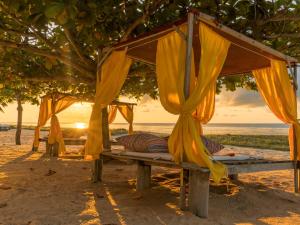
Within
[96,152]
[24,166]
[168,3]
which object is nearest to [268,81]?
[168,3]

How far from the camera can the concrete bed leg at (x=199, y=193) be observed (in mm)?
4977

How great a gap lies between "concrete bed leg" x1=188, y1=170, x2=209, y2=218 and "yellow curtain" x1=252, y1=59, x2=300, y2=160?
3052 mm

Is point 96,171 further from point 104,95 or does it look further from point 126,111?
point 126,111

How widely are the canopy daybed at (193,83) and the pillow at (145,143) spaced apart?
1.48ft

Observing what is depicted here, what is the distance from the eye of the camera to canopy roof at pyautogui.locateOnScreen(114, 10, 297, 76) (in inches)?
218

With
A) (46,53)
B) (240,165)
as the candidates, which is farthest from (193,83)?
(46,53)

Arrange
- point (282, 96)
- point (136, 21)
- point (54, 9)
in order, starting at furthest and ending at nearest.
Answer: point (282, 96) → point (136, 21) → point (54, 9)

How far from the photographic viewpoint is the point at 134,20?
696 cm

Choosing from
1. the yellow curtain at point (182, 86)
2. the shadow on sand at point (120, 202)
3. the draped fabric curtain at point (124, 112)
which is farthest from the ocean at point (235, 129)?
the yellow curtain at point (182, 86)

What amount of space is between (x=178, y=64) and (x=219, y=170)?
1689 millimetres

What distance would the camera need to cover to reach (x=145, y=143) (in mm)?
6984

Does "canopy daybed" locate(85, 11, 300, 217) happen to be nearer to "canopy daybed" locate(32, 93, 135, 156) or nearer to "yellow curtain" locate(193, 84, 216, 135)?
"yellow curtain" locate(193, 84, 216, 135)

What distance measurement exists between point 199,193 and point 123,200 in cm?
150

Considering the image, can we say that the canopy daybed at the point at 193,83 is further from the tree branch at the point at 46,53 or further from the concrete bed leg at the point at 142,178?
the tree branch at the point at 46,53
